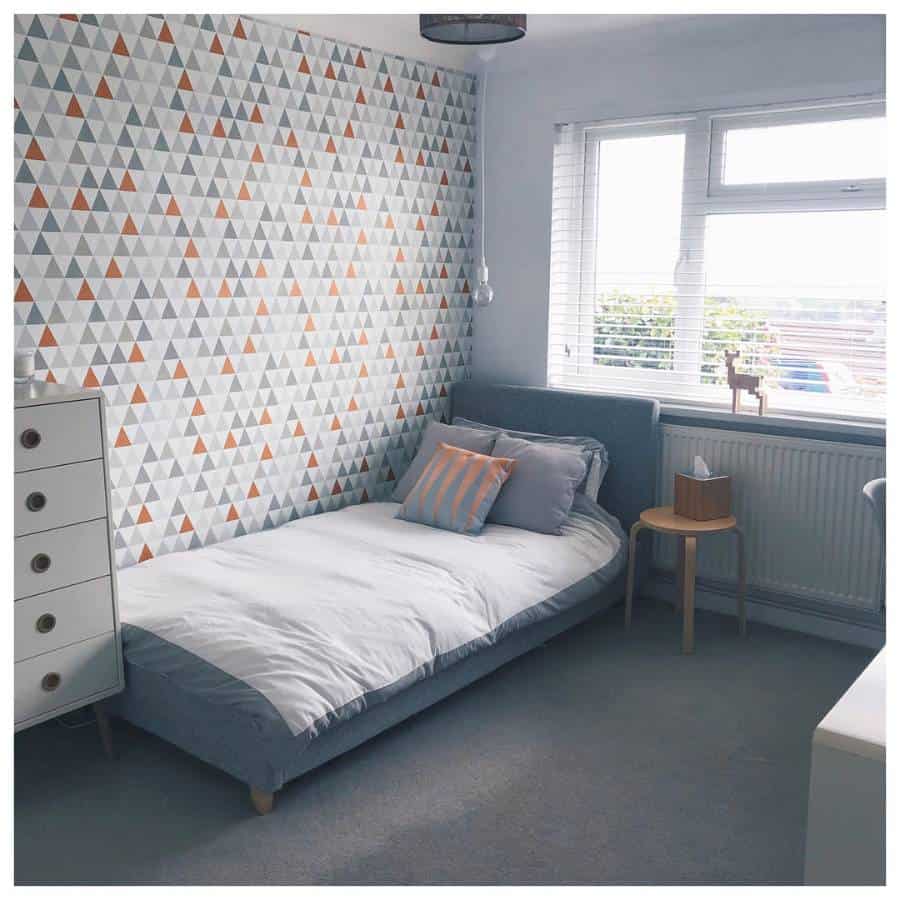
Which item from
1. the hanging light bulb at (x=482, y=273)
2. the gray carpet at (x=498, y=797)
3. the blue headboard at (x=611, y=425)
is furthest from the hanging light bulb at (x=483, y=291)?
the gray carpet at (x=498, y=797)

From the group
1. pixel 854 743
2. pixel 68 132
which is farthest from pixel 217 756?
pixel 68 132

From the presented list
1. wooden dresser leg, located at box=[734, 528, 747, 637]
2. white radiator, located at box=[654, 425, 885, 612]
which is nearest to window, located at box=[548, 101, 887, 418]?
white radiator, located at box=[654, 425, 885, 612]

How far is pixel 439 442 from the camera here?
426 centimetres

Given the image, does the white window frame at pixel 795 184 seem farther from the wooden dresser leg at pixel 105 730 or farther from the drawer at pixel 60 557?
the wooden dresser leg at pixel 105 730

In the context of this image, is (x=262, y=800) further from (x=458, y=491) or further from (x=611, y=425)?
(x=611, y=425)

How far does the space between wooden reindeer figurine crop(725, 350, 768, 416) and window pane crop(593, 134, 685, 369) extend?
33 centimetres

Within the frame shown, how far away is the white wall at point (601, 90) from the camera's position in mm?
3639

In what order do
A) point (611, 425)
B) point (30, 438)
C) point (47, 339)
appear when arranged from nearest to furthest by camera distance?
1. point (30, 438)
2. point (47, 339)
3. point (611, 425)

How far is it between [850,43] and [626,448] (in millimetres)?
1735

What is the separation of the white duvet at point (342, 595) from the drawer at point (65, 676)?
0.14 metres

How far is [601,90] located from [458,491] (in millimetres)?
1834

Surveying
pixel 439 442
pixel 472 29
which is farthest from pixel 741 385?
pixel 472 29

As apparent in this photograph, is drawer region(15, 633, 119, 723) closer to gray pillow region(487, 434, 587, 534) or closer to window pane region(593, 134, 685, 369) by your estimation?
gray pillow region(487, 434, 587, 534)
